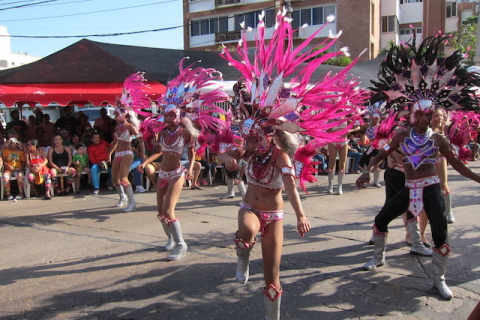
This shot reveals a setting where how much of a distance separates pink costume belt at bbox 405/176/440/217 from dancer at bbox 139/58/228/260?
218cm

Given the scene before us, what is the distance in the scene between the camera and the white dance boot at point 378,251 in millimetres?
4645

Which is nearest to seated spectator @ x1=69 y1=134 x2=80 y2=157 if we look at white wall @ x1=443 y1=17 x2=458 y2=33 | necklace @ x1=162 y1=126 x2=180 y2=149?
necklace @ x1=162 y1=126 x2=180 y2=149

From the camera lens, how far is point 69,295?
13.6 ft

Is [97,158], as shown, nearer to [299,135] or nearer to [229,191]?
[229,191]

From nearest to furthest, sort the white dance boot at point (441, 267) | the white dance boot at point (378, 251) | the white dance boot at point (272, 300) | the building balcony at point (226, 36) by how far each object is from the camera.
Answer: the white dance boot at point (272, 300), the white dance boot at point (441, 267), the white dance boot at point (378, 251), the building balcony at point (226, 36)

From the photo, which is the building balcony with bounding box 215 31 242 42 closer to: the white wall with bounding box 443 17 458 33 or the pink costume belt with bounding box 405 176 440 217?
the white wall with bounding box 443 17 458 33

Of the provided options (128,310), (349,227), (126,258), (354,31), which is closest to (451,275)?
(349,227)

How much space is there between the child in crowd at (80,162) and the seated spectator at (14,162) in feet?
3.55

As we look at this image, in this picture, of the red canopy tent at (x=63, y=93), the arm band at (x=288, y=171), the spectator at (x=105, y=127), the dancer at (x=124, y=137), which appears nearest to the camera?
the arm band at (x=288, y=171)

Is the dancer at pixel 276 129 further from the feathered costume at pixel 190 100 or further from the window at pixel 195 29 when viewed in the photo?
the window at pixel 195 29

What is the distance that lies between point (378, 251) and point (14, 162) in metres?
7.84

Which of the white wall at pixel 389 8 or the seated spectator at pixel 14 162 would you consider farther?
the white wall at pixel 389 8

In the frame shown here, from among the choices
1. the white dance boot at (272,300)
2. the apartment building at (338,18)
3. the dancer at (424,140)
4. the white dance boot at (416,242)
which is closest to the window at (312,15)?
the apartment building at (338,18)

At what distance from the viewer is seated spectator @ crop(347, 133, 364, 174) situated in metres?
12.2
